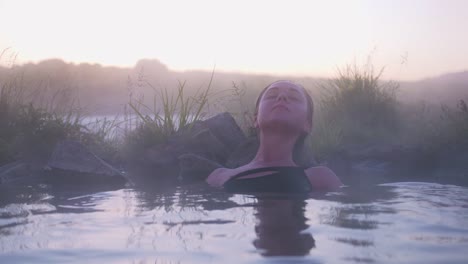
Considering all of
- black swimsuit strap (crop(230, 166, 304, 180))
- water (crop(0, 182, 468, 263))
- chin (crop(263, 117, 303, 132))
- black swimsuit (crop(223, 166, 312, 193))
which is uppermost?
chin (crop(263, 117, 303, 132))

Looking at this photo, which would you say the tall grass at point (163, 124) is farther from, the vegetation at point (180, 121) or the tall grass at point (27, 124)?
the tall grass at point (27, 124)

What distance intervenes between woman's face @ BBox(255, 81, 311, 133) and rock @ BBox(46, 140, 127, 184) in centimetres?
191

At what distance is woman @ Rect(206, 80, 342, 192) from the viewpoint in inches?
202

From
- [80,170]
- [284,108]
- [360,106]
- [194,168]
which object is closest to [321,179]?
[284,108]

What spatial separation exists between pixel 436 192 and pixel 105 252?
11.5ft

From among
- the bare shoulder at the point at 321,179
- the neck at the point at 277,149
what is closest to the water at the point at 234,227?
the bare shoulder at the point at 321,179

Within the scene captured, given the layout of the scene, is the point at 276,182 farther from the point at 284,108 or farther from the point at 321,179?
the point at 284,108

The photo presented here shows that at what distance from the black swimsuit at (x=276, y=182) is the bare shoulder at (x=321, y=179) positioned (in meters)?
0.06

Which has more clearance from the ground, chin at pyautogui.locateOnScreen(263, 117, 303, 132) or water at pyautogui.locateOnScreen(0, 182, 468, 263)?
chin at pyautogui.locateOnScreen(263, 117, 303, 132)

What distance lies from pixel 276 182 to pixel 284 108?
0.76 meters

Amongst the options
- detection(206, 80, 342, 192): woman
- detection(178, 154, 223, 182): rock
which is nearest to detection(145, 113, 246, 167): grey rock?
detection(178, 154, 223, 182): rock

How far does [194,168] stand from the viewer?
6836 millimetres

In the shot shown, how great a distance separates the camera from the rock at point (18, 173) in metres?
6.61

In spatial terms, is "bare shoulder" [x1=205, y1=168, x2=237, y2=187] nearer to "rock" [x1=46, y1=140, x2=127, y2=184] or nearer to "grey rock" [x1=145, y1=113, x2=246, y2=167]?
"rock" [x1=46, y1=140, x2=127, y2=184]
